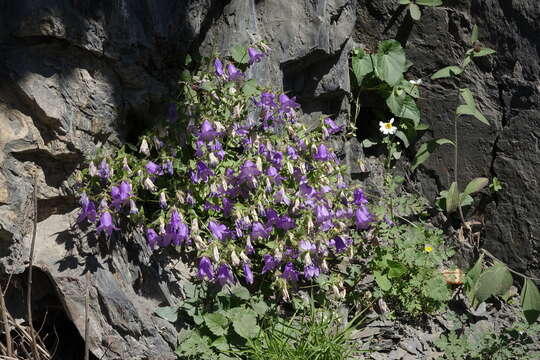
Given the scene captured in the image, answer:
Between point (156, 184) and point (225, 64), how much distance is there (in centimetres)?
79

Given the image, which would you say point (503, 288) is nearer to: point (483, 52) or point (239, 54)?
point (483, 52)

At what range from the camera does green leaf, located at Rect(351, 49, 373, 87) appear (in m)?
4.61

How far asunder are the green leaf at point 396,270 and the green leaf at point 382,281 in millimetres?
48

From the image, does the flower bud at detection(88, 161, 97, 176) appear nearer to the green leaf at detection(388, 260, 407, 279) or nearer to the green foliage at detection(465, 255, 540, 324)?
the green leaf at detection(388, 260, 407, 279)

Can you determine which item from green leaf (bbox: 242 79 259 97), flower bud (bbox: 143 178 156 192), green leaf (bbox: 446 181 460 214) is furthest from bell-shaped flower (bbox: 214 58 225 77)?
green leaf (bbox: 446 181 460 214)

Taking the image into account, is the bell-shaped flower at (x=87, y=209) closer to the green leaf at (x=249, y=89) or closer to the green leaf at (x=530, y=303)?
the green leaf at (x=249, y=89)

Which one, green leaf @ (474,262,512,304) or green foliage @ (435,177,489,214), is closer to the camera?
green leaf @ (474,262,512,304)

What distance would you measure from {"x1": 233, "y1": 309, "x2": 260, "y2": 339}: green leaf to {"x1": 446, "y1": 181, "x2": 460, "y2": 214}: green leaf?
1916 millimetres

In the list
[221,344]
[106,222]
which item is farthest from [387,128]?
[106,222]

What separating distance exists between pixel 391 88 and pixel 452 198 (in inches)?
35.1

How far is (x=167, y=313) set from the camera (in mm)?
3332

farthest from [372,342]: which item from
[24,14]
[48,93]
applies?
[24,14]

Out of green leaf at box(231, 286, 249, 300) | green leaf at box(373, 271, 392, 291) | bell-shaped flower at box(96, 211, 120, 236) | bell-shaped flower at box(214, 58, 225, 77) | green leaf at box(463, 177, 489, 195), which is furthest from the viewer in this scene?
green leaf at box(463, 177, 489, 195)

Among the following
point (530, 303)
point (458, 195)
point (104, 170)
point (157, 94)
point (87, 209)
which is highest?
point (157, 94)
